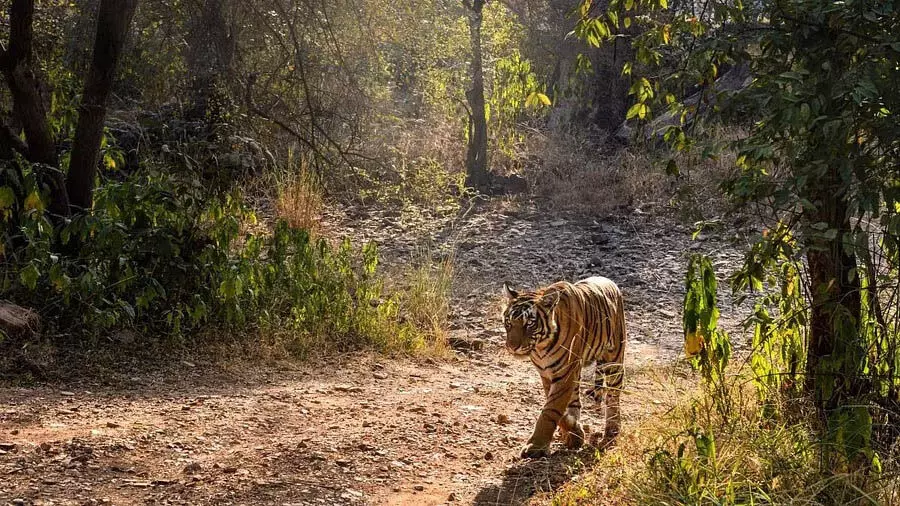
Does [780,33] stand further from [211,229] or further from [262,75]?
[262,75]

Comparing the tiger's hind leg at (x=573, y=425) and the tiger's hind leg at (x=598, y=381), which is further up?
the tiger's hind leg at (x=598, y=381)

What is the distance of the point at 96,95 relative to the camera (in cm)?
727

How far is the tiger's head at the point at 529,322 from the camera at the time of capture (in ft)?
16.5

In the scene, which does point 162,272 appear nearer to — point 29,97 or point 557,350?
point 29,97

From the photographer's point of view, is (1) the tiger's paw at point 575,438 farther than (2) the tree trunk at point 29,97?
No

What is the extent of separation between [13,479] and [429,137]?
39.3 feet

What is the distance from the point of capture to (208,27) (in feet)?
28.9

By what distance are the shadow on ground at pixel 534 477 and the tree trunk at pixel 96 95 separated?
4.05 meters

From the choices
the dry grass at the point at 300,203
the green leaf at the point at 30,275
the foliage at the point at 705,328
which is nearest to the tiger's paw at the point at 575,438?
the foliage at the point at 705,328

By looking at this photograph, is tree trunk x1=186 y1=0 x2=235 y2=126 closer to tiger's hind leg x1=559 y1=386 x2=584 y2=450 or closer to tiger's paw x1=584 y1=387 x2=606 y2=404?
tiger's paw x1=584 y1=387 x2=606 y2=404

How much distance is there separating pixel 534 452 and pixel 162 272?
3.27 meters

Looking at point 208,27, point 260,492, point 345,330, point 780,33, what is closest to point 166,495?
point 260,492

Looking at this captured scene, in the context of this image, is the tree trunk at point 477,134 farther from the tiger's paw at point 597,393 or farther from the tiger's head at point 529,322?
the tiger's head at point 529,322

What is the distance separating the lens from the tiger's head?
504 cm
